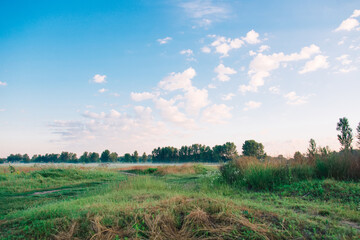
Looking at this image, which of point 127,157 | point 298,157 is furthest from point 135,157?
point 298,157

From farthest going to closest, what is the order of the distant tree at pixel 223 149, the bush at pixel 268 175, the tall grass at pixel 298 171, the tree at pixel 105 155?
the tree at pixel 105 155
the distant tree at pixel 223 149
the bush at pixel 268 175
the tall grass at pixel 298 171

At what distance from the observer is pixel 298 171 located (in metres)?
8.13

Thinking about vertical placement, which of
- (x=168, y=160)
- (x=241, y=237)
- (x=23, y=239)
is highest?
(x=241, y=237)

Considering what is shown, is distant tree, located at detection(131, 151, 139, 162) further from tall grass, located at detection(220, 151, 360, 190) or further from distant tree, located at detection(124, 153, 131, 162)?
tall grass, located at detection(220, 151, 360, 190)

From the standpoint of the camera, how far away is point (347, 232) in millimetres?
2777

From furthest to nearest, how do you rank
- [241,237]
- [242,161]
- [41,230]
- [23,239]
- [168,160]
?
1. [168,160]
2. [242,161]
3. [41,230]
4. [23,239]
5. [241,237]

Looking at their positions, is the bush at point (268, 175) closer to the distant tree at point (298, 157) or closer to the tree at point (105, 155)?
the distant tree at point (298, 157)

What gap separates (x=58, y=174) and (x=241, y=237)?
14892 mm

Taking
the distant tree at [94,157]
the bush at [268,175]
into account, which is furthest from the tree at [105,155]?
the bush at [268,175]

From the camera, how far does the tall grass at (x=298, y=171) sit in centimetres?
742

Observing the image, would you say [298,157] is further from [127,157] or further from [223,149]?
[127,157]

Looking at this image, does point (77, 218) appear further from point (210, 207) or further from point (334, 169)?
point (334, 169)

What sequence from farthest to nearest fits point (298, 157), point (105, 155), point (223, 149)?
point (105, 155), point (223, 149), point (298, 157)

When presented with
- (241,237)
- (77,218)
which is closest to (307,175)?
(241,237)
